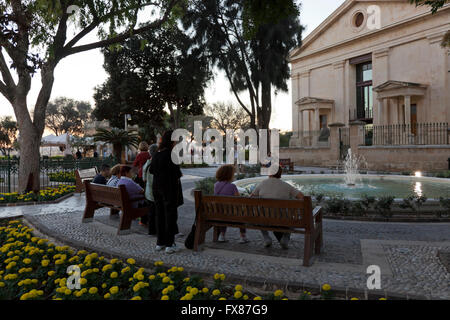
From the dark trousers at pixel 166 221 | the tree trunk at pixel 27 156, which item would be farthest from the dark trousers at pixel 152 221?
the tree trunk at pixel 27 156

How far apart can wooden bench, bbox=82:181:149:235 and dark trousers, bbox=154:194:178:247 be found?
1.10m

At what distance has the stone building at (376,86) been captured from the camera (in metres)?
20.9

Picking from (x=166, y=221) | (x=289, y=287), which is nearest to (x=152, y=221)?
(x=166, y=221)

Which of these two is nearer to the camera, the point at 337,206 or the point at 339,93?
the point at 337,206

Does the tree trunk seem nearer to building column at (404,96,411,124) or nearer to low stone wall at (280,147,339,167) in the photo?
low stone wall at (280,147,339,167)

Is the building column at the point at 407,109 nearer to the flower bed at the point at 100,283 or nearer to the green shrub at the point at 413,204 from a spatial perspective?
the green shrub at the point at 413,204

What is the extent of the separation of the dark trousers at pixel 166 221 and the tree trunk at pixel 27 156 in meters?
7.24

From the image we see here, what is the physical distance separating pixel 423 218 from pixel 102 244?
5.94m

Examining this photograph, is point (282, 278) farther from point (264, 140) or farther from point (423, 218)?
point (264, 140)

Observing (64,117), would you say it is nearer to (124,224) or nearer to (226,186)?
(124,224)

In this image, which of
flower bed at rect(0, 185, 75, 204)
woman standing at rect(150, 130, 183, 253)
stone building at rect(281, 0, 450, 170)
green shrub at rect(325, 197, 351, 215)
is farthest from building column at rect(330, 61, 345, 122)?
woman standing at rect(150, 130, 183, 253)

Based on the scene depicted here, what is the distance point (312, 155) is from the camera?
1022 inches

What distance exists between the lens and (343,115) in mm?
32594

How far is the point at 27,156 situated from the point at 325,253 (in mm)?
9183
